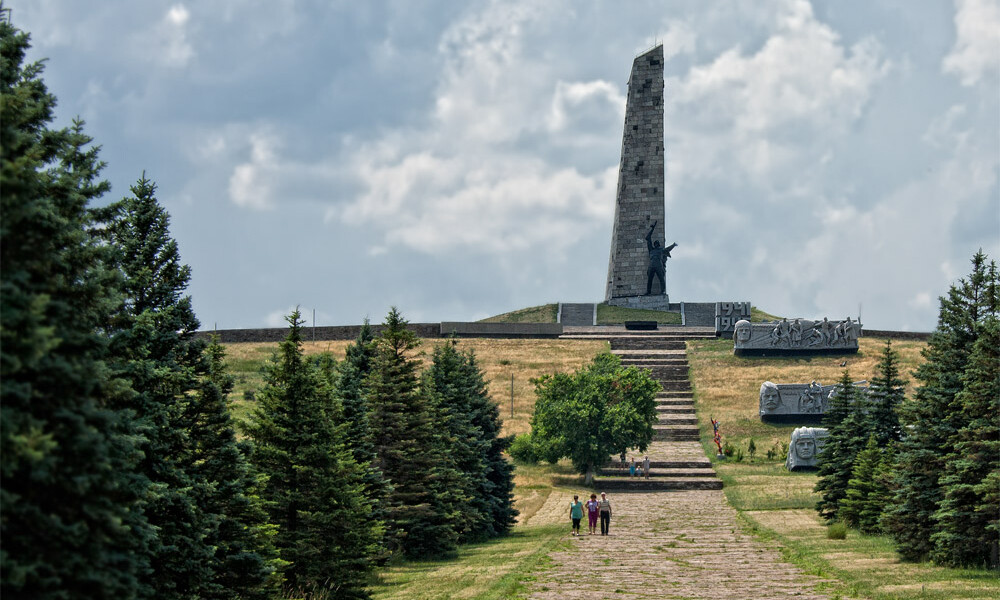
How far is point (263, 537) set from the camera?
18.9 meters

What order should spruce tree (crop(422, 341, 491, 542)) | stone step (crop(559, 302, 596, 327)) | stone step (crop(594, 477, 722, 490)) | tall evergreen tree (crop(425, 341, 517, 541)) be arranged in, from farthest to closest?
1. stone step (crop(559, 302, 596, 327))
2. stone step (crop(594, 477, 722, 490))
3. tall evergreen tree (crop(425, 341, 517, 541))
4. spruce tree (crop(422, 341, 491, 542))

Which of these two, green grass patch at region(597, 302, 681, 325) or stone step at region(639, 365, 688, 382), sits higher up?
green grass patch at region(597, 302, 681, 325)

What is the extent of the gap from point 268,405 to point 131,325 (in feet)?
21.2

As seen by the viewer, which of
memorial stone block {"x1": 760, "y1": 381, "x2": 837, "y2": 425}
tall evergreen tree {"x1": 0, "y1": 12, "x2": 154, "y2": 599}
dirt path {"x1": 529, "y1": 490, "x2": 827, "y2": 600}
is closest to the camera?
tall evergreen tree {"x1": 0, "y1": 12, "x2": 154, "y2": 599}

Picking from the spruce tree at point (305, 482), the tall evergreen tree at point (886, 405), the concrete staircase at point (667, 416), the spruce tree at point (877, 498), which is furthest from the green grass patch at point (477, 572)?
the concrete staircase at point (667, 416)

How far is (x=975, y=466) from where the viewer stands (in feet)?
72.3

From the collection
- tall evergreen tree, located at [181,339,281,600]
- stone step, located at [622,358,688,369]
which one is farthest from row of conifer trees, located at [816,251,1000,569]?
stone step, located at [622,358,688,369]

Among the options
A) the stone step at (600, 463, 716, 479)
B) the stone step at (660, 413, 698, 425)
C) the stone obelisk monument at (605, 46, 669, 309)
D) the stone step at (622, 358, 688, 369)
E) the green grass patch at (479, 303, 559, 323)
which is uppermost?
the stone obelisk monument at (605, 46, 669, 309)

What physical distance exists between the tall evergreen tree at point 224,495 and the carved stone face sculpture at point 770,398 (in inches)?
1637

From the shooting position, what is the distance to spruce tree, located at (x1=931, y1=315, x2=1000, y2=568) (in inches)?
866

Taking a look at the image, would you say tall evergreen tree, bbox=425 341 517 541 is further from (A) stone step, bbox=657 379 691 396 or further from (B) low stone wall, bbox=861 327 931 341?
(B) low stone wall, bbox=861 327 931 341

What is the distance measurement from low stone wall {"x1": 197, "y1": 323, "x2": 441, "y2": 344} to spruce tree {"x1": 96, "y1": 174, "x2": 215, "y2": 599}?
189ft

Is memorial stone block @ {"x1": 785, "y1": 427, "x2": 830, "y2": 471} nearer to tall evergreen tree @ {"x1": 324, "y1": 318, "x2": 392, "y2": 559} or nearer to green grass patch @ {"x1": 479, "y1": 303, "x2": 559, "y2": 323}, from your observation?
tall evergreen tree @ {"x1": 324, "y1": 318, "x2": 392, "y2": 559}

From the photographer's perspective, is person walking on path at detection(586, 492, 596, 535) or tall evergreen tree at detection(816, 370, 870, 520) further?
tall evergreen tree at detection(816, 370, 870, 520)
